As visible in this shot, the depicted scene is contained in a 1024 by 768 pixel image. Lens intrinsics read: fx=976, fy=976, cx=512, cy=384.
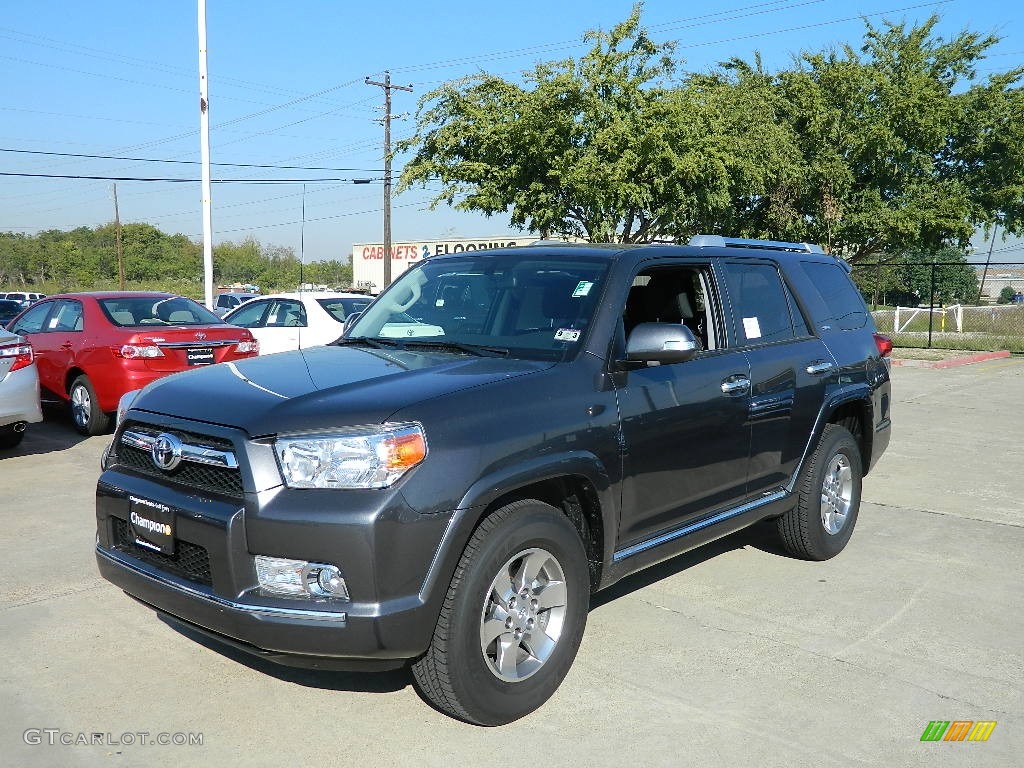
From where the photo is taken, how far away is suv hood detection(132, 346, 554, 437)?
340 cm

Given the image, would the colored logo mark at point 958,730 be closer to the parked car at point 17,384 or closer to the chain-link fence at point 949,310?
the parked car at point 17,384

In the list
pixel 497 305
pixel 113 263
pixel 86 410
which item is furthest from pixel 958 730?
pixel 113 263

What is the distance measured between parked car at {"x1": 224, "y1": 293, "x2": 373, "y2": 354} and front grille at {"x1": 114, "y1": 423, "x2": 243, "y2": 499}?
9.56 m

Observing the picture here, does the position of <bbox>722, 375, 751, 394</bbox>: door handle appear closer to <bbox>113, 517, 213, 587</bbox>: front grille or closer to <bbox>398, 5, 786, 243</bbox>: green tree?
<bbox>113, 517, 213, 587</bbox>: front grille

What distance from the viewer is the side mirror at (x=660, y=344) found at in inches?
163

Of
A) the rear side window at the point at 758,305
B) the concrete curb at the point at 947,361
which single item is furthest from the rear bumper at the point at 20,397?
the concrete curb at the point at 947,361

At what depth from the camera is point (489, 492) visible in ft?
11.3

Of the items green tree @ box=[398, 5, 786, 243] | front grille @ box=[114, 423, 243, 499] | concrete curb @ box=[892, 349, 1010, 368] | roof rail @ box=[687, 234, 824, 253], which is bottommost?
concrete curb @ box=[892, 349, 1010, 368]

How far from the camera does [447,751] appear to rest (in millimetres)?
3539

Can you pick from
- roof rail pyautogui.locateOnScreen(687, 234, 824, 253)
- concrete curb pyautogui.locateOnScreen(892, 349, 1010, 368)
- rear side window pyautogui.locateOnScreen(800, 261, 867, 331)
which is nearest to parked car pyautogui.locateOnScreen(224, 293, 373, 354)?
rear side window pyautogui.locateOnScreen(800, 261, 867, 331)

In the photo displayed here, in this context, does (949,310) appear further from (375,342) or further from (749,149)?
(375,342)

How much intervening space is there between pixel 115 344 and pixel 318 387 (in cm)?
725

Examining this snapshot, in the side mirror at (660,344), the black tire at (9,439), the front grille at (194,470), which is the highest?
the side mirror at (660,344)

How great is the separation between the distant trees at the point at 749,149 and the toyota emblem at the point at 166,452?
1634 centimetres
